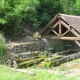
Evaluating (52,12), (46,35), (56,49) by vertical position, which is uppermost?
(52,12)

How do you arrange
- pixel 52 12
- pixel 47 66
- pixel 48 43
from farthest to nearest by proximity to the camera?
pixel 52 12 < pixel 48 43 < pixel 47 66

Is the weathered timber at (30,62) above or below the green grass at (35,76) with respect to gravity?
below

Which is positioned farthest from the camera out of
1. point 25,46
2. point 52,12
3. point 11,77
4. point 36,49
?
point 52,12

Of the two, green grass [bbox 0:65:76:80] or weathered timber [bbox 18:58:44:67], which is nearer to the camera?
green grass [bbox 0:65:76:80]

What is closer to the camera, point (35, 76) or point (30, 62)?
point (35, 76)

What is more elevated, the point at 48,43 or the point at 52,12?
the point at 52,12

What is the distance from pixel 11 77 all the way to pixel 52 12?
1213cm

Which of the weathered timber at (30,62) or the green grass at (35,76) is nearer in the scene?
the green grass at (35,76)

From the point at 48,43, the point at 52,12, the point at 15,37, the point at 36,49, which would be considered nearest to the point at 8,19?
the point at 15,37

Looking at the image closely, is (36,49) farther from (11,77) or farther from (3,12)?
(11,77)

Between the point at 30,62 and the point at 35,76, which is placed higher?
the point at 35,76

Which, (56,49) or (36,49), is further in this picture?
(56,49)

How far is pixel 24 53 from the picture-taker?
13.7 metres

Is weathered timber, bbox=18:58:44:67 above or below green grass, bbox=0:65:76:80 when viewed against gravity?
A: below
